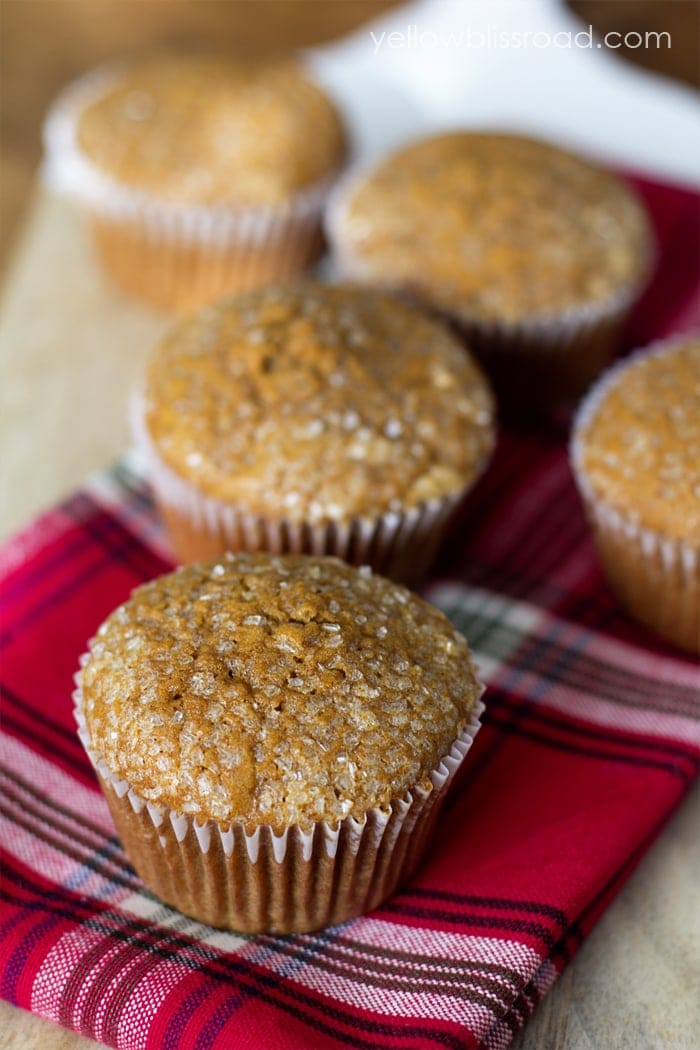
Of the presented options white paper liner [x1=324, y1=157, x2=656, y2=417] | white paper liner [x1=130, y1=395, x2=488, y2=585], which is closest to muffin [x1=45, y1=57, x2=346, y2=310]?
white paper liner [x1=324, y1=157, x2=656, y2=417]

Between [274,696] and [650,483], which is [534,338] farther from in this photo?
[274,696]

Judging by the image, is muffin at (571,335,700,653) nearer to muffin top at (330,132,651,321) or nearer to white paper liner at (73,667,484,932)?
muffin top at (330,132,651,321)

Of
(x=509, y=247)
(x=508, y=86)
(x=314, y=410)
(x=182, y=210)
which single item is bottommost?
(x=508, y=86)

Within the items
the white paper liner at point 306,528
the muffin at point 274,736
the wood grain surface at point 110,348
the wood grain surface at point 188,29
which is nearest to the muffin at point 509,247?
the white paper liner at point 306,528

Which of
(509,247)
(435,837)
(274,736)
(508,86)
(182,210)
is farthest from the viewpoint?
(508,86)

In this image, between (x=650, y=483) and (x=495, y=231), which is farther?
(x=495, y=231)

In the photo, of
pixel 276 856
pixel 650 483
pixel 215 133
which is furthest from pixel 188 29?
pixel 276 856
